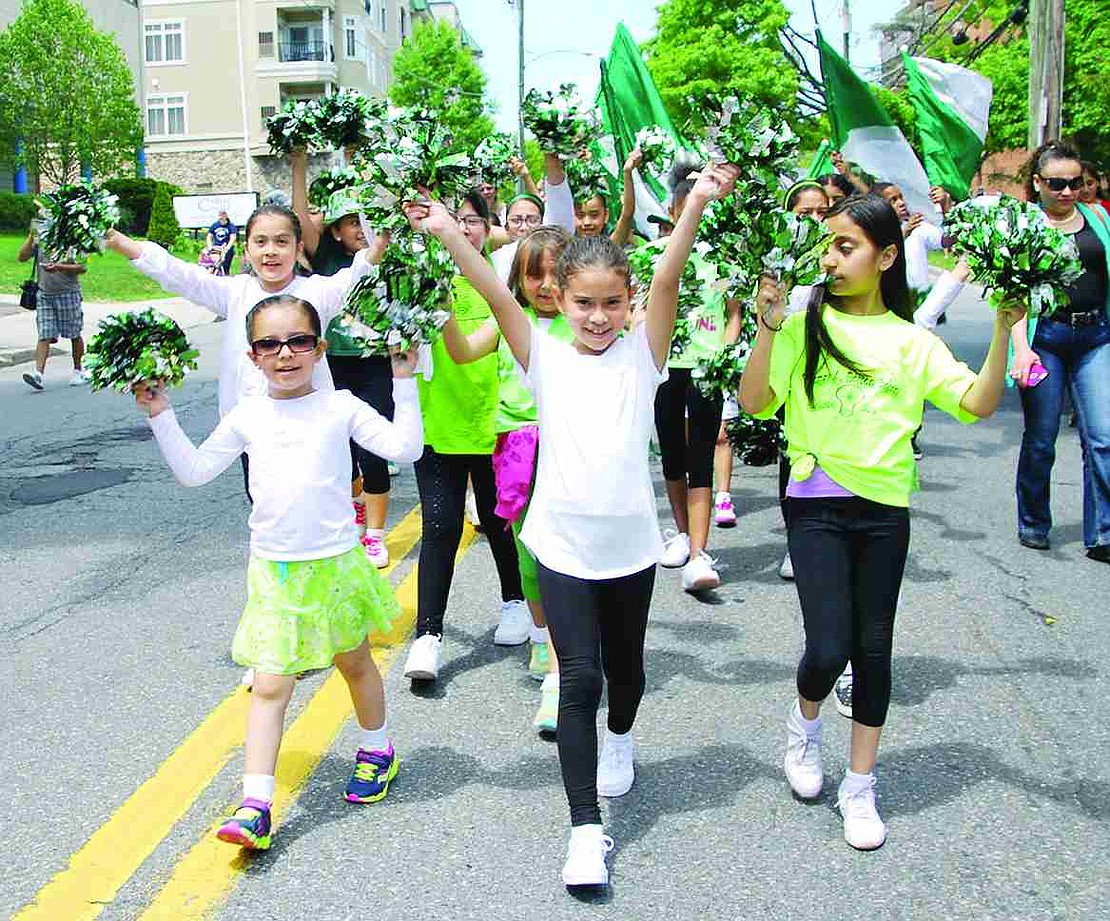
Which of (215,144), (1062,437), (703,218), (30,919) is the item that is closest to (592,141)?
(703,218)

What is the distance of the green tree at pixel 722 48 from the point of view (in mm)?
43281

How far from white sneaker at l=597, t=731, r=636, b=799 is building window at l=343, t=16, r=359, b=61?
63226mm

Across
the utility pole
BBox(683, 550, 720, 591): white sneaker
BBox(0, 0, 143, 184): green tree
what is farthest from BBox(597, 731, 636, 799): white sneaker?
BBox(0, 0, 143, 184): green tree

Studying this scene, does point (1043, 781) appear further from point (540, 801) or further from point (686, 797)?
point (540, 801)

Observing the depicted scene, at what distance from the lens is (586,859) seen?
3.30 meters

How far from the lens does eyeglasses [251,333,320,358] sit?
12.1 ft

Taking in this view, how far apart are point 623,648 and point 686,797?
553mm

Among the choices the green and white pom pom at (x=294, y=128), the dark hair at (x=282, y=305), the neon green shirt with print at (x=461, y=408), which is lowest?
the neon green shirt with print at (x=461, y=408)

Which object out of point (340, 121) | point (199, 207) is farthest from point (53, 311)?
point (199, 207)

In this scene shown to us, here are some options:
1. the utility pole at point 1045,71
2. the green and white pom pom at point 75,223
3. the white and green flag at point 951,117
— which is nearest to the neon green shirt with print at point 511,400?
the green and white pom pom at point 75,223

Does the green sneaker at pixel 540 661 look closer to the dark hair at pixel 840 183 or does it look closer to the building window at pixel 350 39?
the dark hair at pixel 840 183

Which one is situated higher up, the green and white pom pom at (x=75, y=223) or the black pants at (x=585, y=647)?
the green and white pom pom at (x=75, y=223)

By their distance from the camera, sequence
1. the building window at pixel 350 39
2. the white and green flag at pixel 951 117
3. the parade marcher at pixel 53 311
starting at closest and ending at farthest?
the white and green flag at pixel 951 117 → the parade marcher at pixel 53 311 → the building window at pixel 350 39

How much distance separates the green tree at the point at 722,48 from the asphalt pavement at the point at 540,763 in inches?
1527
